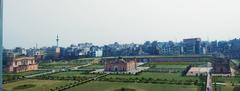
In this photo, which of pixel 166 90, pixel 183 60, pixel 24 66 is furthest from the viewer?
pixel 183 60

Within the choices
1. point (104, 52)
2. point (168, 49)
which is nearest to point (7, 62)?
point (104, 52)

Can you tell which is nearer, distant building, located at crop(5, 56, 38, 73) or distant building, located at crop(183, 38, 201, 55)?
distant building, located at crop(5, 56, 38, 73)

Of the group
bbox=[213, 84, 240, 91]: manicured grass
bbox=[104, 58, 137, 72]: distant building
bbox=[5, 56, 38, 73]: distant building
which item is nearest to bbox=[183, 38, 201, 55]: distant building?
bbox=[104, 58, 137, 72]: distant building

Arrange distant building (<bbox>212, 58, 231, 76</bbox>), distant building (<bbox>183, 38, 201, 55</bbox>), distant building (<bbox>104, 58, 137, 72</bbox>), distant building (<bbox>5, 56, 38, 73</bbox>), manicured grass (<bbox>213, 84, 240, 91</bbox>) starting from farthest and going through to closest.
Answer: distant building (<bbox>183, 38, 201, 55</bbox>)
distant building (<bbox>5, 56, 38, 73</bbox>)
distant building (<bbox>104, 58, 137, 72</bbox>)
distant building (<bbox>212, 58, 231, 76</bbox>)
manicured grass (<bbox>213, 84, 240, 91</bbox>)

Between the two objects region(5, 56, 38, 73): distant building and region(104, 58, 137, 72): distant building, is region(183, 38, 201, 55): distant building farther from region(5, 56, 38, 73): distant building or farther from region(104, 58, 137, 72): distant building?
region(5, 56, 38, 73): distant building

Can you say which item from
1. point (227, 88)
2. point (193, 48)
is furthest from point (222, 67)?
point (193, 48)

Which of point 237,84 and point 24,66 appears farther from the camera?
point 24,66

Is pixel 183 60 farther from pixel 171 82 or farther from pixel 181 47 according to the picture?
pixel 171 82

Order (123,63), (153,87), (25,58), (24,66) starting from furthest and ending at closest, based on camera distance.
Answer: (25,58) < (24,66) < (123,63) < (153,87)
